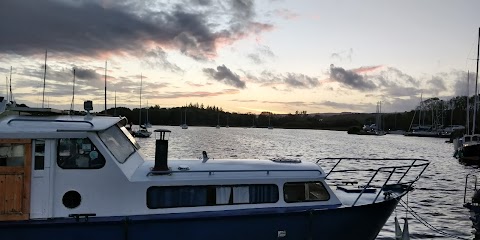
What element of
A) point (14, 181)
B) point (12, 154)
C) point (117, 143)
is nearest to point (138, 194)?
point (117, 143)

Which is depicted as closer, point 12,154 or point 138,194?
point 12,154

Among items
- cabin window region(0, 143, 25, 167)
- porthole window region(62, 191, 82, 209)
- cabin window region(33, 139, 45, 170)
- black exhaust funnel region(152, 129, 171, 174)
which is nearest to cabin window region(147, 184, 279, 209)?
black exhaust funnel region(152, 129, 171, 174)

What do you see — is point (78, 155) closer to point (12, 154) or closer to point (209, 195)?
point (12, 154)

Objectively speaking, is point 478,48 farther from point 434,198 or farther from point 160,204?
point 160,204

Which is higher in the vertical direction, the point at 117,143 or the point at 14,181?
the point at 117,143

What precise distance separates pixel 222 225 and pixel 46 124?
4.68 meters

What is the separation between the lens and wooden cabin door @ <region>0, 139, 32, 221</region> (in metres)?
8.88

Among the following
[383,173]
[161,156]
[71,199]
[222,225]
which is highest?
[161,156]

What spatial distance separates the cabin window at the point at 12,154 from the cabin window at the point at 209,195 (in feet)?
9.23

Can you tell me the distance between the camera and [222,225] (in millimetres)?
9828

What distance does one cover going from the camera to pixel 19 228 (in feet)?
29.3

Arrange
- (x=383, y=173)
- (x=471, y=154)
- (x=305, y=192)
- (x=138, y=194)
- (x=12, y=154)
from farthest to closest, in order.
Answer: (x=471, y=154), (x=383, y=173), (x=305, y=192), (x=138, y=194), (x=12, y=154)

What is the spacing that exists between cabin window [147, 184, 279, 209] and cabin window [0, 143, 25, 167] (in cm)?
281

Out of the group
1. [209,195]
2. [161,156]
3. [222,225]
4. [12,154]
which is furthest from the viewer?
[161,156]
